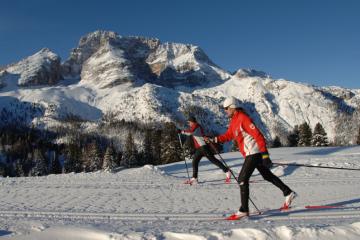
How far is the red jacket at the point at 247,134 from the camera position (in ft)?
25.5

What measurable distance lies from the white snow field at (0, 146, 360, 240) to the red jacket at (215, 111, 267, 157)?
4.28 feet

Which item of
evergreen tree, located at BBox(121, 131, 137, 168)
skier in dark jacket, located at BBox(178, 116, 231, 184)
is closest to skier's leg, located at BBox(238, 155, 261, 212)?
skier in dark jacket, located at BBox(178, 116, 231, 184)

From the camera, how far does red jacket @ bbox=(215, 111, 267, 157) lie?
25.5 ft

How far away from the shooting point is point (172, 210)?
9.34 m

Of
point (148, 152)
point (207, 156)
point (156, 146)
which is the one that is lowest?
point (207, 156)

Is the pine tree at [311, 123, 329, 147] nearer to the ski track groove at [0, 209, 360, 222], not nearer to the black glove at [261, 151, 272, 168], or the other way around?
the ski track groove at [0, 209, 360, 222]

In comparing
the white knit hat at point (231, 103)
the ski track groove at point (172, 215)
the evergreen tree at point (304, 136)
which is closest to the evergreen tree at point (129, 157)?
the evergreen tree at point (304, 136)

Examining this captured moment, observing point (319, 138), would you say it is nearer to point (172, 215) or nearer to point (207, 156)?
point (207, 156)

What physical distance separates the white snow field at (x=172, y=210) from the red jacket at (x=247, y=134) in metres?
1.31

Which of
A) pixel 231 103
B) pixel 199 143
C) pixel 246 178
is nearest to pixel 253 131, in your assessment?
pixel 231 103

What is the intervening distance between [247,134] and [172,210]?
8.82 feet

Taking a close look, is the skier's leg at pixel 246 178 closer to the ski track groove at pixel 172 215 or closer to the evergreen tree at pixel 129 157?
the ski track groove at pixel 172 215

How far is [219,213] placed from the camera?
8.86m

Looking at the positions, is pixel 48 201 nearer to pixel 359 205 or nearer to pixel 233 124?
pixel 233 124
